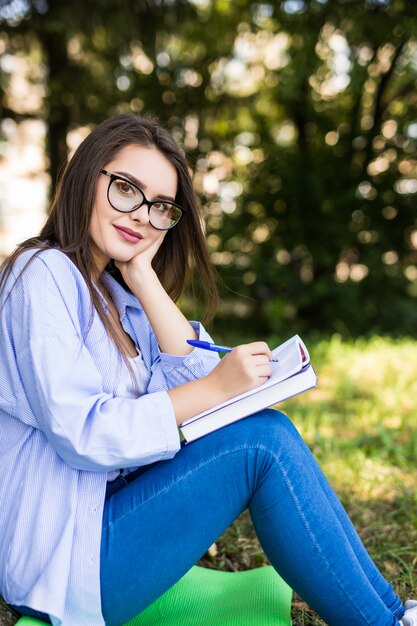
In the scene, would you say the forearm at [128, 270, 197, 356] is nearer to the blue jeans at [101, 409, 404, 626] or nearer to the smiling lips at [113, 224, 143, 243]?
the smiling lips at [113, 224, 143, 243]

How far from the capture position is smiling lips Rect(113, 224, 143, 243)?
1825 mm

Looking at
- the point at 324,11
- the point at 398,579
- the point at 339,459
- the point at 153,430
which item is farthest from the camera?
the point at 324,11

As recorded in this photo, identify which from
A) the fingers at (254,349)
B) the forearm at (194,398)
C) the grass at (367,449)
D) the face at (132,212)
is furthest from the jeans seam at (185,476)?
the grass at (367,449)

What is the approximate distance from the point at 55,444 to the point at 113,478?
0.28 metres

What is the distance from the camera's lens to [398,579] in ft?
7.30

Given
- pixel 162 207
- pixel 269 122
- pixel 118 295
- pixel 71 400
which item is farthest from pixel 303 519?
pixel 269 122

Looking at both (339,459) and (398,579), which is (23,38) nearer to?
(339,459)

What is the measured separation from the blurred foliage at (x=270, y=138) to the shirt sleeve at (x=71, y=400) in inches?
207

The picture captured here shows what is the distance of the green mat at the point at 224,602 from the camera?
1.79m

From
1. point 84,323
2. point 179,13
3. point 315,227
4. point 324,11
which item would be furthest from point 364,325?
point 84,323

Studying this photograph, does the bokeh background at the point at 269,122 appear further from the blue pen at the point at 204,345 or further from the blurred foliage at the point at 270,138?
the blue pen at the point at 204,345

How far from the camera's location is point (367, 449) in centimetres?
339

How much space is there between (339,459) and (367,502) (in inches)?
17.6

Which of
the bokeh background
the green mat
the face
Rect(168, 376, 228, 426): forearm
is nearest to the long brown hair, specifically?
the face
